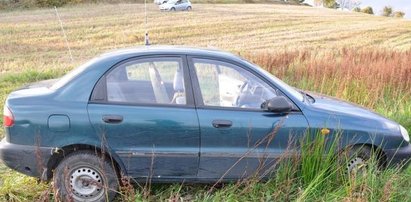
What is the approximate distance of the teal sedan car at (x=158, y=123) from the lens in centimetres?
400

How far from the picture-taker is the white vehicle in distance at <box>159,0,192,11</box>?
38.3 meters

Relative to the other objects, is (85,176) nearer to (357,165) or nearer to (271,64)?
(357,165)

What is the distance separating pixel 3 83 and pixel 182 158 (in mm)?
7090

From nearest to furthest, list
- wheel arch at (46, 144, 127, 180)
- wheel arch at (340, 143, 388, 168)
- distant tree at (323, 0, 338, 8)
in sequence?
wheel arch at (46, 144, 127, 180)
wheel arch at (340, 143, 388, 168)
distant tree at (323, 0, 338, 8)

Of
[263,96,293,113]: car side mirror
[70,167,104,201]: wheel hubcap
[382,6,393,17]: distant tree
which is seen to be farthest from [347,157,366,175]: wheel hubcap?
[382,6,393,17]: distant tree

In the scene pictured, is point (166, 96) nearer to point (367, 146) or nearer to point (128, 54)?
point (128, 54)

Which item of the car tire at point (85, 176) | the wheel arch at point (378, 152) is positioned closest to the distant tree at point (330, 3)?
the wheel arch at point (378, 152)

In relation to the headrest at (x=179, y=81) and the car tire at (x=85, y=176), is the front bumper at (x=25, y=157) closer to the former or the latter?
the car tire at (x=85, y=176)

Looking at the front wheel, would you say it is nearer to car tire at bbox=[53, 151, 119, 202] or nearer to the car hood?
the car hood

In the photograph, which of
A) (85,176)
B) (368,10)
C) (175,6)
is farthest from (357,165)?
(368,10)

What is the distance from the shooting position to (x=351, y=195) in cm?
344

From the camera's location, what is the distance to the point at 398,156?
453cm

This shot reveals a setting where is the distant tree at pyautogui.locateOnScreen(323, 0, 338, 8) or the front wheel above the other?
the front wheel

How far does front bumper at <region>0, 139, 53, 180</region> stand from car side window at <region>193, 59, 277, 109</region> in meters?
1.62
